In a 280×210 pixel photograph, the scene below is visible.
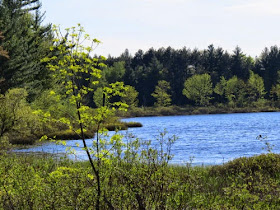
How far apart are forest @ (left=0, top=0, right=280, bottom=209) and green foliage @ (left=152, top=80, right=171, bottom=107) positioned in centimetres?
29

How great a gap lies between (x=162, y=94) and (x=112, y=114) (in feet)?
275

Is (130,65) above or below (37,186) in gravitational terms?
above

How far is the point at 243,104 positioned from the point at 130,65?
31740 millimetres

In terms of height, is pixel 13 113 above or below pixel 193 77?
below

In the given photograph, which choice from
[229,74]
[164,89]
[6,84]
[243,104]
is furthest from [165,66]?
[6,84]

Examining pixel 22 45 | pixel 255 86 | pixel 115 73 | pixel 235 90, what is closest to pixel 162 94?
pixel 115 73

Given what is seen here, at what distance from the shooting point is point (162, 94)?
9081cm

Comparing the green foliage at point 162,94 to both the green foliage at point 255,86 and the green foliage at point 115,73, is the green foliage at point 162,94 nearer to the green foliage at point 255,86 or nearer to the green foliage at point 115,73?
the green foliage at point 115,73

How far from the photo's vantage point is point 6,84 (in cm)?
3647

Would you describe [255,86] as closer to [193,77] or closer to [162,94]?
[193,77]

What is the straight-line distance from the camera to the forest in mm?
7297

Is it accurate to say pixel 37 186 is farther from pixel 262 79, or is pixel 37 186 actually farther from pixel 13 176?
pixel 262 79

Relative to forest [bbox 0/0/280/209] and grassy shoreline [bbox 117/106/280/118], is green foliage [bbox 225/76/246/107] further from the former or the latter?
grassy shoreline [bbox 117/106/280/118]

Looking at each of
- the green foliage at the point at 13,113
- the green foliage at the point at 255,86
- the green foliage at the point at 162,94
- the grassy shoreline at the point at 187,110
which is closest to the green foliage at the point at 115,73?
the green foliage at the point at 162,94
